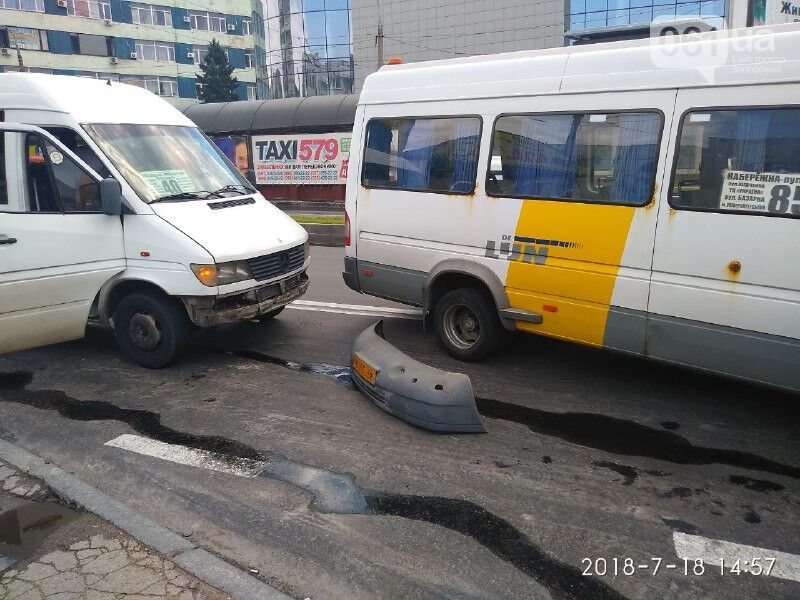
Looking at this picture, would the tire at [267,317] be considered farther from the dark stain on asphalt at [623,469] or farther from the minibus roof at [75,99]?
the dark stain on asphalt at [623,469]

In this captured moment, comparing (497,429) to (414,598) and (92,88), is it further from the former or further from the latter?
(92,88)

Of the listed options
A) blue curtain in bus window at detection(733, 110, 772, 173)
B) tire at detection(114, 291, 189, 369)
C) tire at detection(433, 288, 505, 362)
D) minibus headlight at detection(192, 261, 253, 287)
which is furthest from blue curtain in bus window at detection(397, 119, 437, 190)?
blue curtain in bus window at detection(733, 110, 772, 173)

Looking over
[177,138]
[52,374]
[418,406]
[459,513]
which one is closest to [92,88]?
[177,138]

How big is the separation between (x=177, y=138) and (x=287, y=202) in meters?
12.9

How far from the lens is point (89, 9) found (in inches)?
2173

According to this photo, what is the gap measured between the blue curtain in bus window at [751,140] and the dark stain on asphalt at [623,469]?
7.12ft

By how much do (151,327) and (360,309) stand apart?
2838 millimetres

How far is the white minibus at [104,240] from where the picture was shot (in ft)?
17.4

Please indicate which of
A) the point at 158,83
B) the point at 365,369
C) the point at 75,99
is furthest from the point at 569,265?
the point at 158,83

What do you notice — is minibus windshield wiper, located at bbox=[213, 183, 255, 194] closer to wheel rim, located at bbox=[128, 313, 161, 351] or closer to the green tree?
wheel rim, located at bbox=[128, 313, 161, 351]

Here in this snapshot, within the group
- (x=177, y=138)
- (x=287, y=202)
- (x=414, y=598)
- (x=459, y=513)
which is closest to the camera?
(x=414, y=598)

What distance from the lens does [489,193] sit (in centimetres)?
543

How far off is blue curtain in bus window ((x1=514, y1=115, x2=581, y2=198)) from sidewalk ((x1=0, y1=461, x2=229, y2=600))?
3839 millimetres

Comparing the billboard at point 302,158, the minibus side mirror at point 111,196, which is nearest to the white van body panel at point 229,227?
the minibus side mirror at point 111,196
